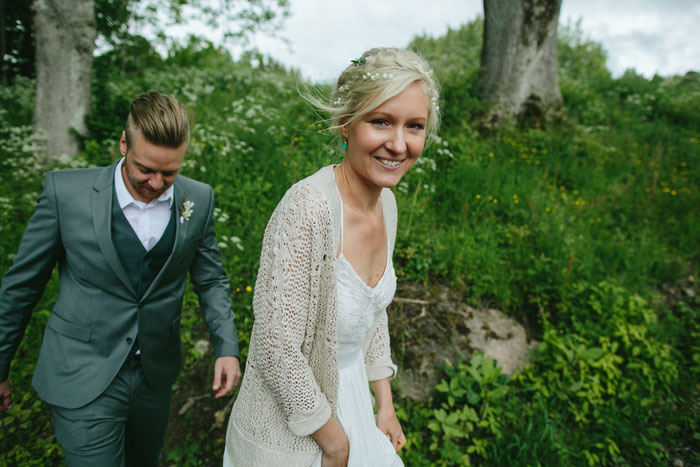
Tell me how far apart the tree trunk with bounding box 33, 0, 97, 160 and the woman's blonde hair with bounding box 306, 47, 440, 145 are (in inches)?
204

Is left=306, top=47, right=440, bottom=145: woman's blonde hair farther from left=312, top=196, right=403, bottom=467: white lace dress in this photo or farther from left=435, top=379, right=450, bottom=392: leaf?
left=435, top=379, right=450, bottom=392: leaf

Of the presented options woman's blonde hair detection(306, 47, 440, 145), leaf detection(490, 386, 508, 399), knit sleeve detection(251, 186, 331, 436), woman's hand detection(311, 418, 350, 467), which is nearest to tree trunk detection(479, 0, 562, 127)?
leaf detection(490, 386, 508, 399)

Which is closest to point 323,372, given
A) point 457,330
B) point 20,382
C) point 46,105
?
point 457,330

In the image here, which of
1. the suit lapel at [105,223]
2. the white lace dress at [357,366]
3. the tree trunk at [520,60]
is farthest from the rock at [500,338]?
the tree trunk at [520,60]

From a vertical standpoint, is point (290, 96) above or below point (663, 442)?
above

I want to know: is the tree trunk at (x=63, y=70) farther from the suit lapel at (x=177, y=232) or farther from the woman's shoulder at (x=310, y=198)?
Result: the woman's shoulder at (x=310, y=198)

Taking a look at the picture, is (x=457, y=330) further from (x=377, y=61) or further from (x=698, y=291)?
(x=698, y=291)

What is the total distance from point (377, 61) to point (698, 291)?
196 inches

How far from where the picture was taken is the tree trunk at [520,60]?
20.3ft

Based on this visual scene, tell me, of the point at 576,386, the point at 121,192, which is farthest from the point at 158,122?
the point at 576,386

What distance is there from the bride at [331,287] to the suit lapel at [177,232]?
26.0 inches

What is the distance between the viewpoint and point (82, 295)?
5.76ft

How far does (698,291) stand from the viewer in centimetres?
437

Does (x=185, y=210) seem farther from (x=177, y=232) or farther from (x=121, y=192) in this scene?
(x=121, y=192)
